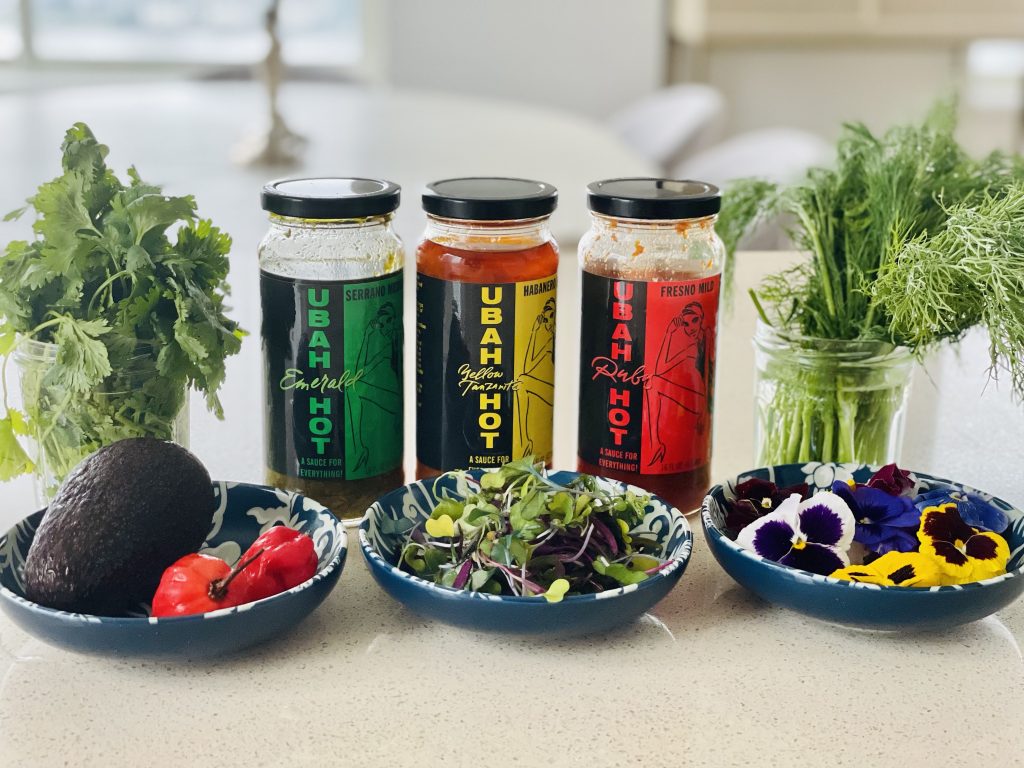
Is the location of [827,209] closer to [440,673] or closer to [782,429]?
[782,429]

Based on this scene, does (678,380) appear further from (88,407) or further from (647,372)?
(88,407)

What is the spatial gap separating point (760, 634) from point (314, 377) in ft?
1.10

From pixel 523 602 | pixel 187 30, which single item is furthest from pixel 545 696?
pixel 187 30

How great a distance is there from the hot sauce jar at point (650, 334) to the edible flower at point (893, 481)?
132 millimetres

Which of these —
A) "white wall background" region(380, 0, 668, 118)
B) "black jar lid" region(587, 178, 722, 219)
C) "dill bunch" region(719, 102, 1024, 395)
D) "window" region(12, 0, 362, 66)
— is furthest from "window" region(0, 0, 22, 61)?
"black jar lid" region(587, 178, 722, 219)

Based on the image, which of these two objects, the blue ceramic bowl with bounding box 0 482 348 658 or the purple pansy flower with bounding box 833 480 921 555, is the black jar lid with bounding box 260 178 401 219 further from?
the purple pansy flower with bounding box 833 480 921 555

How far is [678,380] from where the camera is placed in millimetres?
848

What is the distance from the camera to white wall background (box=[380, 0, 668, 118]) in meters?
4.65

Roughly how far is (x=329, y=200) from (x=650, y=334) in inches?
9.1

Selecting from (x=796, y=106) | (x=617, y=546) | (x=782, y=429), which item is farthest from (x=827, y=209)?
(x=796, y=106)

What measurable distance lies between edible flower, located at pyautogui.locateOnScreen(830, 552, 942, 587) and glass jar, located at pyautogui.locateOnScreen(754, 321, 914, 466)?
0.19 meters

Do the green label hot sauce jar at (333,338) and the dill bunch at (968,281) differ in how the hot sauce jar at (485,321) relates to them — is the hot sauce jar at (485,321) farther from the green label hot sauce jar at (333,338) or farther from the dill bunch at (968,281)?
the dill bunch at (968,281)

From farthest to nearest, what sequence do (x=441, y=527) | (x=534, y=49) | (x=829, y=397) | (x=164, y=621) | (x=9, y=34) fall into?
1. (x=534, y=49)
2. (x=9, y=34)
3. (x=829, y=397)
4. (x=441, y=527)
5. (x=164, y=621)

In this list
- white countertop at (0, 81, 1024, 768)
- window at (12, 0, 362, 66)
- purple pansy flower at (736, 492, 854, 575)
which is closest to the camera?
white countertop at (0, 81, 1024, 768)
